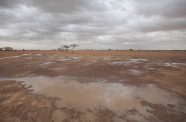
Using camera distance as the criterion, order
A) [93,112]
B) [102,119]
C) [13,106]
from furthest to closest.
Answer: [13,106] → [93,112] → [102,119]

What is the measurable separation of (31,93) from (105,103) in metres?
3.40

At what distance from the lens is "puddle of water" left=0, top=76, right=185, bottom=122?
182 inches

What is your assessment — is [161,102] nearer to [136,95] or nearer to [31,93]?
[136,95]

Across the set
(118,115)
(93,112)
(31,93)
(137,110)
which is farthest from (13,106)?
(137,110)

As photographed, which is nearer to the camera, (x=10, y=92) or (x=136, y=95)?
(x=136, y=95)

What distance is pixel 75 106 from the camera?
5.25m

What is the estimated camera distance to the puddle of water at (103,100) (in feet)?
15.2

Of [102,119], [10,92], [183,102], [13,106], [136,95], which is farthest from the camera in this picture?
[10,92]

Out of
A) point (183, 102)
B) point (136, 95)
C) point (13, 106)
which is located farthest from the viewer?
point (136, 95)

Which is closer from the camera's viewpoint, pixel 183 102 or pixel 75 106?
pixel 75 106

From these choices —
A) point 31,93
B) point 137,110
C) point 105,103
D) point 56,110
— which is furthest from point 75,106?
point 31,93

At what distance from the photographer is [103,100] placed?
579 cm

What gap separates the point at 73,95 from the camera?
252 inches

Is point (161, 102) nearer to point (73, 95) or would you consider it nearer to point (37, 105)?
point (73, 95)
